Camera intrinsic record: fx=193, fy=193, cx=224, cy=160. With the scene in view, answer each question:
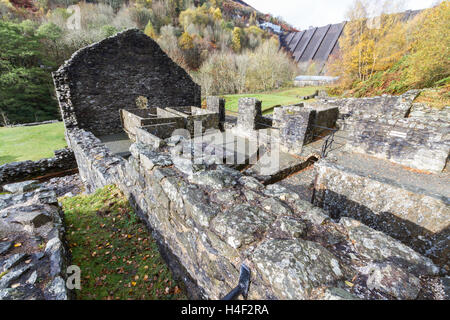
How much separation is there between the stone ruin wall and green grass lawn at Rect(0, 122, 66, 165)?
1.66 meters

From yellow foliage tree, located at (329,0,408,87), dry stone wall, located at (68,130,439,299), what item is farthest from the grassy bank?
yellow foliage tree, located at (329,0,408,87)

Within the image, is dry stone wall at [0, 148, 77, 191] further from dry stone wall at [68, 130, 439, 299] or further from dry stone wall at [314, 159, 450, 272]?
dry stone wall at [314, 159, 450, 272]

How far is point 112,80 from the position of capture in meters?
11.8

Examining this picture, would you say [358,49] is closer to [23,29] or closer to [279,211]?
[279,211]

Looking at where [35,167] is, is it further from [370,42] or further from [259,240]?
[370,42]

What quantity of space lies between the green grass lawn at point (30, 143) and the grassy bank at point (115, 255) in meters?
8.29

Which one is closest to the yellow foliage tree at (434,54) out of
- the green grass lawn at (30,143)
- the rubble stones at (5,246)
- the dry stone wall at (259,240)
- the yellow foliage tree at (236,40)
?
the dry stone wall at (259,240)

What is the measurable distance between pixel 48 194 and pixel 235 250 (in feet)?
11.3

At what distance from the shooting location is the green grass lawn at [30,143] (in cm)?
926

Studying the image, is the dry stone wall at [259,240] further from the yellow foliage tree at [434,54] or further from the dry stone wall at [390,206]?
the yellow foliage tree at [434,54]

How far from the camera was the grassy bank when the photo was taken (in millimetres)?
2424

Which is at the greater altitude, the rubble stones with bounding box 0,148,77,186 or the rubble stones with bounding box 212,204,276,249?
the rubble stones with bounding box 212,204,276,249

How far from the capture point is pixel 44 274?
1.83 metres
